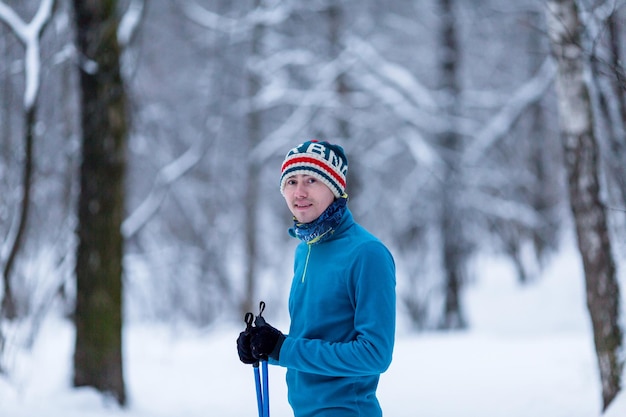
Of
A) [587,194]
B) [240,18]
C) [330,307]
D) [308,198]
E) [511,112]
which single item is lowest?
[330,307]

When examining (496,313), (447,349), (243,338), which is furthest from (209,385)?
(496,313)

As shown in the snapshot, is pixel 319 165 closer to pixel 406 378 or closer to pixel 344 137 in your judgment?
pixel 406 378

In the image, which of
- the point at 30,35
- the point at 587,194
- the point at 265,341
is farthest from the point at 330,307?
the point at 30,35

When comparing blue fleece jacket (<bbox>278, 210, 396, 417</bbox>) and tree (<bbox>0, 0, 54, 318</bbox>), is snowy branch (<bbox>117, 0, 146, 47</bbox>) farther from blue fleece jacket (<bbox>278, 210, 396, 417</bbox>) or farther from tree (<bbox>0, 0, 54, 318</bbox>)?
blue fleece jacket (<bbox>278, 210, 396, 417</bbox>)

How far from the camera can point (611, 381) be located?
474 centimetres

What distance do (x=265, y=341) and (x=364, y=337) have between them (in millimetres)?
319

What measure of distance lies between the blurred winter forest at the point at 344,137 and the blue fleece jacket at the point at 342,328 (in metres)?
5.80

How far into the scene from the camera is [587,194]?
16.6ft

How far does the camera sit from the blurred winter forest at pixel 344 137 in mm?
11273

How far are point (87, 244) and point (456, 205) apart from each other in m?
6.80

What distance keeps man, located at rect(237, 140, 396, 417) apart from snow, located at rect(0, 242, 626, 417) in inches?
110

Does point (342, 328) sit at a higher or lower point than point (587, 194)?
lower

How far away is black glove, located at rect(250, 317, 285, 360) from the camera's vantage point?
2.25 m

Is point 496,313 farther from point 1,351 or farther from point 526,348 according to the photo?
point 1,351
